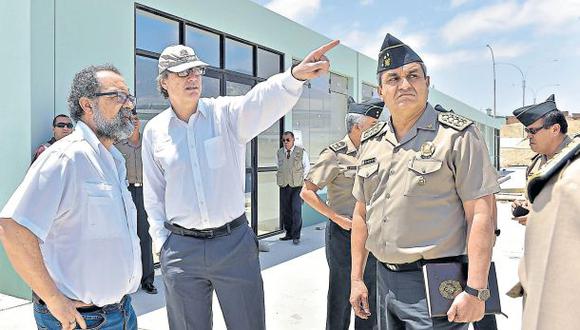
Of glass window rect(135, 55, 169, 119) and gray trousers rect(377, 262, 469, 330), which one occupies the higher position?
glass window rect(135, 55, 169, 119)

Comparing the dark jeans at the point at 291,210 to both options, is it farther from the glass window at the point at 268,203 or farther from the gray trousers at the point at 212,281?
the gray trousers at the point at 212,281

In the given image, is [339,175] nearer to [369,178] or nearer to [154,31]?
[369,178]

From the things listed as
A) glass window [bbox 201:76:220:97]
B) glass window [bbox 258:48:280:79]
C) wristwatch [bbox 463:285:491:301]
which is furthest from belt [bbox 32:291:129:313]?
glass window [bbox 258:48:280:79]

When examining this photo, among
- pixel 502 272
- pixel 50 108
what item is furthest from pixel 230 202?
pixel 502 272

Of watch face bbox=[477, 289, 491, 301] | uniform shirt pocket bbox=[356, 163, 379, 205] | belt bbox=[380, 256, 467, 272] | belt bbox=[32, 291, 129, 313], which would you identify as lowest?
belt bbox=[32, 291, 129, 313]

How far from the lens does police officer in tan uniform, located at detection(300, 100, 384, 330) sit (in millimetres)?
3250

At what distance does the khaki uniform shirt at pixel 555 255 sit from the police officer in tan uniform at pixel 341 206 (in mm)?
2362

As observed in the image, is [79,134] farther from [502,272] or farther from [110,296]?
[502,272]

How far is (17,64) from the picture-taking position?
14.9ft

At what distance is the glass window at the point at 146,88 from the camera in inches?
224

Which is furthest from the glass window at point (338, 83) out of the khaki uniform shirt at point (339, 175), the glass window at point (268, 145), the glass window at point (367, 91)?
the khaki uniform shirt at point (339, 175)

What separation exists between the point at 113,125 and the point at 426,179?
1.39 metres

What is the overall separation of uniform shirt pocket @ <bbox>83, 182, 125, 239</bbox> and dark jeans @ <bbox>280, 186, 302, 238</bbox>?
237 inches

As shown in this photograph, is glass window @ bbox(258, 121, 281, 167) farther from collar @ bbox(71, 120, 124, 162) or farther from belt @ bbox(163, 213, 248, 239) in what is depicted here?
collar @ bbox(71, 120, 124, 162)
